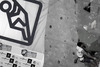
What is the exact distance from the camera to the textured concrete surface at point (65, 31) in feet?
5.33

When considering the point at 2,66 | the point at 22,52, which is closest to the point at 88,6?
the point at 22,52

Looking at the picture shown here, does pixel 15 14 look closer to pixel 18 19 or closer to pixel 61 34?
pixel 18 19

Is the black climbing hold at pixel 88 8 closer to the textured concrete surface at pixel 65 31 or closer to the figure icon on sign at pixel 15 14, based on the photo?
the textured concrete surface at pixel 65 31

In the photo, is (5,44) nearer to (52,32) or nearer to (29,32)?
(29,32)

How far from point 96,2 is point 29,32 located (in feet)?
2.17

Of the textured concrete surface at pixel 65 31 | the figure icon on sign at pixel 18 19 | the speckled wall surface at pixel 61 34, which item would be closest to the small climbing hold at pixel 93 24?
the textured concrete surface at pixel 65 31

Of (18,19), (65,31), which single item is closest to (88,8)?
(65,31)

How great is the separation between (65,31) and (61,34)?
4cm

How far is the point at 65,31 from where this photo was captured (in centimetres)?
164

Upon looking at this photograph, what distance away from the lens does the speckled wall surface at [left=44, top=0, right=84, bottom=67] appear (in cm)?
162

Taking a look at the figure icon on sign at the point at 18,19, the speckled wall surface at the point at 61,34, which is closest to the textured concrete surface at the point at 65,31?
the speckled wall surface at the point at 61,34

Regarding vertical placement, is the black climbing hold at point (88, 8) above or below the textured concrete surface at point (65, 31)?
above

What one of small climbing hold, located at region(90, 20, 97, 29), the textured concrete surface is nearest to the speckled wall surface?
the textured concrete surface

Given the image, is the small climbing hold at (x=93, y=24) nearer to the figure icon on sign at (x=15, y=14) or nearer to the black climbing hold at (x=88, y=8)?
the black climbing hold at (x=88, y=8)
